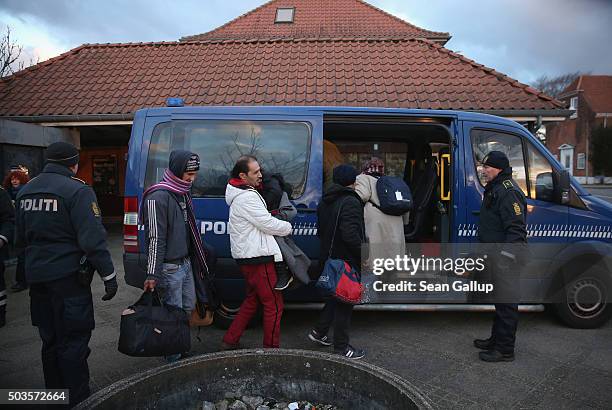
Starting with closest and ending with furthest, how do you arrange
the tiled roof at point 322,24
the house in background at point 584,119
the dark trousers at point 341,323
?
the dark trousers at point 341,323, the tiled roof at point 322,24, the house in background at point 584,119

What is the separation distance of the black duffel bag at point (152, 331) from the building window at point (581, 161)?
47.1 m

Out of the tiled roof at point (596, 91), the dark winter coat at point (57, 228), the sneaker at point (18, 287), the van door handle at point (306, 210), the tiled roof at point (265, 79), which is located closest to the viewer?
the dark winter coat at point (57, 228)

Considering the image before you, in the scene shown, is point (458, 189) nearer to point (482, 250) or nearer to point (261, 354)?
point (482, 250)

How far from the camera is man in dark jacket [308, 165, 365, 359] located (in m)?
3.45

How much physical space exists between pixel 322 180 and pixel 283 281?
119cm

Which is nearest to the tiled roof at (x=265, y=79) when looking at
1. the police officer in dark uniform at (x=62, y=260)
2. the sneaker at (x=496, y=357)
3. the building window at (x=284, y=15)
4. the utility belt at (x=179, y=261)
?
the building window at (x=284, y=15)

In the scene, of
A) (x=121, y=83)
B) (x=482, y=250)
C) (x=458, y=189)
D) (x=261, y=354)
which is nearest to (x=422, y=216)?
(x=458, y=189)

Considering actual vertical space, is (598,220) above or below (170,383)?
above

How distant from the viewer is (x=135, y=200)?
3.85 metres

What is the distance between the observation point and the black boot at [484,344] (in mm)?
3744

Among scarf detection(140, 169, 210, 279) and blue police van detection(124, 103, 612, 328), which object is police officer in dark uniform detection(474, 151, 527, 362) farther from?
scarf detection(140, 169, 210, 279)

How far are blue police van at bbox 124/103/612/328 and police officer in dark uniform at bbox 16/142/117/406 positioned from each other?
3.79 feet

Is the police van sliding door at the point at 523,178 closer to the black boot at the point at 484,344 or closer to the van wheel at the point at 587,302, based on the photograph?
the van wheel at the point at 587,302

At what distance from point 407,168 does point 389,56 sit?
5758 millimetres
